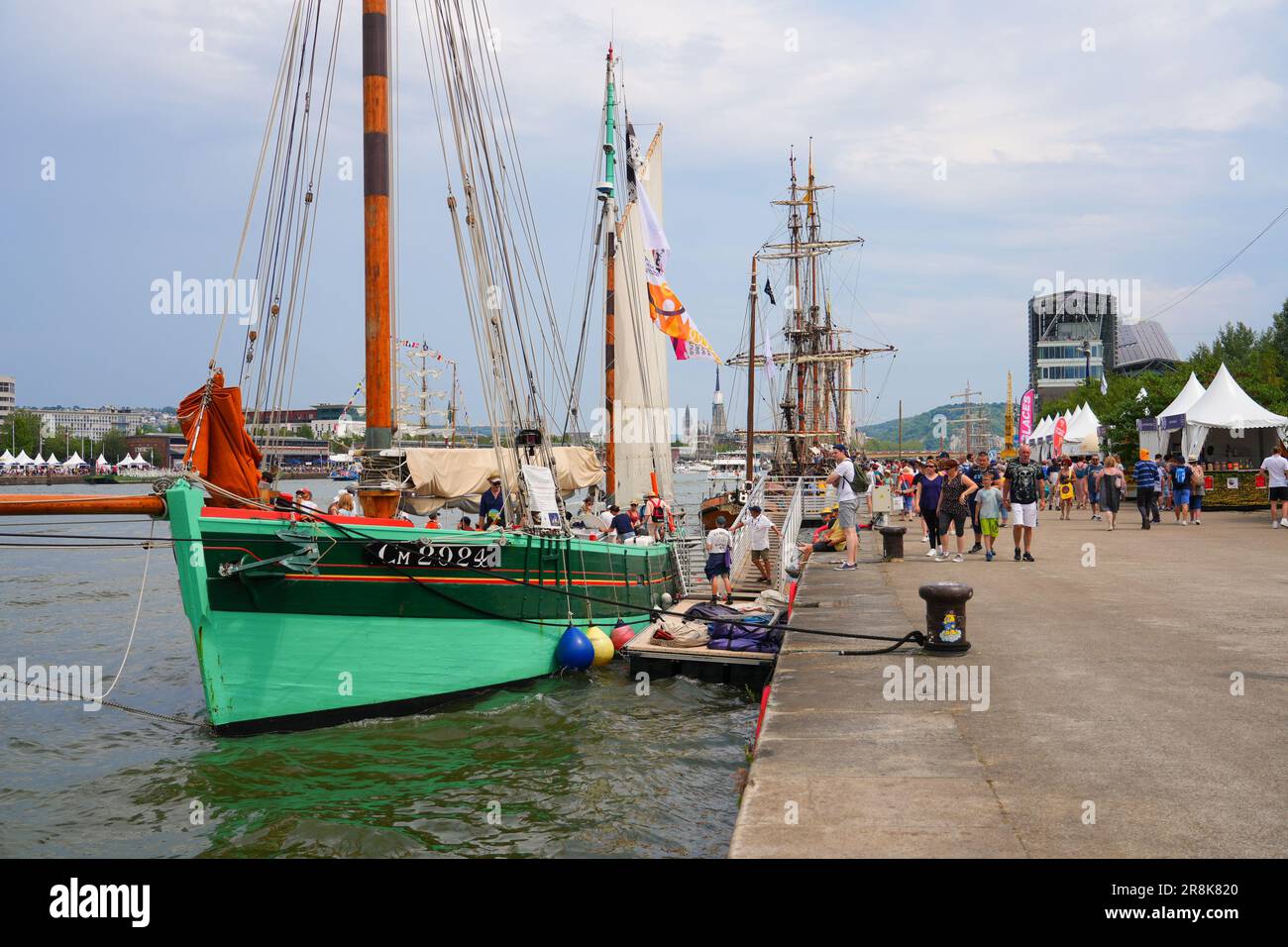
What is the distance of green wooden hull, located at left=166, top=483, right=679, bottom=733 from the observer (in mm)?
10461

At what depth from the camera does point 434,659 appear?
12.4m

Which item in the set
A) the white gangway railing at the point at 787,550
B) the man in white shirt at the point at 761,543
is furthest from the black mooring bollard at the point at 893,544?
the man in white shirt at the point at 761,543

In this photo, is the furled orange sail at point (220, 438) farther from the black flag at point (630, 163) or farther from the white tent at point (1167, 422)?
the white tent at point (1167, 422)

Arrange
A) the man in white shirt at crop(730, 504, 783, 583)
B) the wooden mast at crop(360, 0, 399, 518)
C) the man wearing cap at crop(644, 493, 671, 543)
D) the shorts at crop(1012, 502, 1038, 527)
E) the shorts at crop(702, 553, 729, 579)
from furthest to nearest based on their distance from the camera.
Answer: the man wearing cap at crop(644, 493, 671, 543) → the man in white shirt at crop(730, 504, 783, 583) → the shorts at crop(702, 553, 729, 579) → the shorts at crop(1012, 502, 1038, 527) → the wooden mast at crop(360, 0, 399, 518)

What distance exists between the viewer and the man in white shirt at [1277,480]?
21.5 metres

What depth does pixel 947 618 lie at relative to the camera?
9789 mm

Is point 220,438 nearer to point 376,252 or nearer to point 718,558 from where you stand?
point 376,252

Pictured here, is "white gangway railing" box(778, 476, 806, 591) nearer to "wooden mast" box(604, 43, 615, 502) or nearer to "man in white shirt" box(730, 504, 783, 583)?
"man in white shirt" box(730, 504, 783, 583)

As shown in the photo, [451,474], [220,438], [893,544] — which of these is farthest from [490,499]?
[893,544]

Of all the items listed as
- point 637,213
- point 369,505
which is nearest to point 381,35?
point 369,505

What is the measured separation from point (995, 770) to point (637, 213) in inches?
854

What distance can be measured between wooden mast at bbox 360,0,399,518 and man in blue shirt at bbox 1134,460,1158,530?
18.4 m

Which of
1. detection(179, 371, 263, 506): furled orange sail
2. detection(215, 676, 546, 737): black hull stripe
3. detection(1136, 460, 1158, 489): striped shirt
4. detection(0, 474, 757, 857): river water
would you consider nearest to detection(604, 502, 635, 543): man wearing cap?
detection(0, 474, 757, 857): river water

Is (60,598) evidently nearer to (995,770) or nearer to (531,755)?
(531,755)
